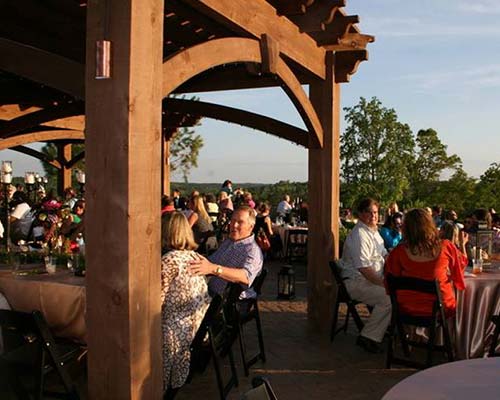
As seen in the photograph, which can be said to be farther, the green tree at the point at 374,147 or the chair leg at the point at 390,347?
the green tree at the point at 374,147

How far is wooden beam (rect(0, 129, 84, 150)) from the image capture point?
11.1m

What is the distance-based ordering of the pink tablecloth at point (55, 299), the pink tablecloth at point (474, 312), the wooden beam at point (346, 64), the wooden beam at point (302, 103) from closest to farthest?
the pink tablecloth at point (55, 299) < the pink tablecloth at point (474, 312) < the wooden beam at point (302, 103) < the wooden beam at point (346, 64)

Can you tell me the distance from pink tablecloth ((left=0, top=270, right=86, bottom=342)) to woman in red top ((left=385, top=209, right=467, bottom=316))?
2.48 meters

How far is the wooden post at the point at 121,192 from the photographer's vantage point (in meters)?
2.54

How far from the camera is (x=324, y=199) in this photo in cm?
584

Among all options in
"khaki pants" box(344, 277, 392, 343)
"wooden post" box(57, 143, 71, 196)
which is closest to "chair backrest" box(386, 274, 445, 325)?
"khaki pants" box(344, 277, 392, 343)

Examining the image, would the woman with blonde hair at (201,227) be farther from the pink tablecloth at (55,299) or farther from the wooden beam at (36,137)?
the wooden beam at (36,137)

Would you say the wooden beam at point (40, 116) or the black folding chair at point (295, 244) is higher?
the wooden beam at point (40, 116)

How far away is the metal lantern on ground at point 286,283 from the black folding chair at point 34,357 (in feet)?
13.4

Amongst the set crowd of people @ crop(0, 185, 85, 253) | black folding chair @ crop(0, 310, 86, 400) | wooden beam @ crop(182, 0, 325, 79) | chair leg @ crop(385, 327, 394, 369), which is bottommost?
chair leg @ crop(385, 327, 394, 369)

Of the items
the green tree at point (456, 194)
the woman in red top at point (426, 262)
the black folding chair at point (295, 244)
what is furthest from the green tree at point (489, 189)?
the woman in red top at point (426, 262)

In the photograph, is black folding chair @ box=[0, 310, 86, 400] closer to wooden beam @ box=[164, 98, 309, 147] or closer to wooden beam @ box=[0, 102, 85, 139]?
wooden beam @ box=[164, 98, 309, 147]

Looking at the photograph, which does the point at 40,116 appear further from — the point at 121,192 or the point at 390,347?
the point at 121,192

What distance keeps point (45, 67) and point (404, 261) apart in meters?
3.04
